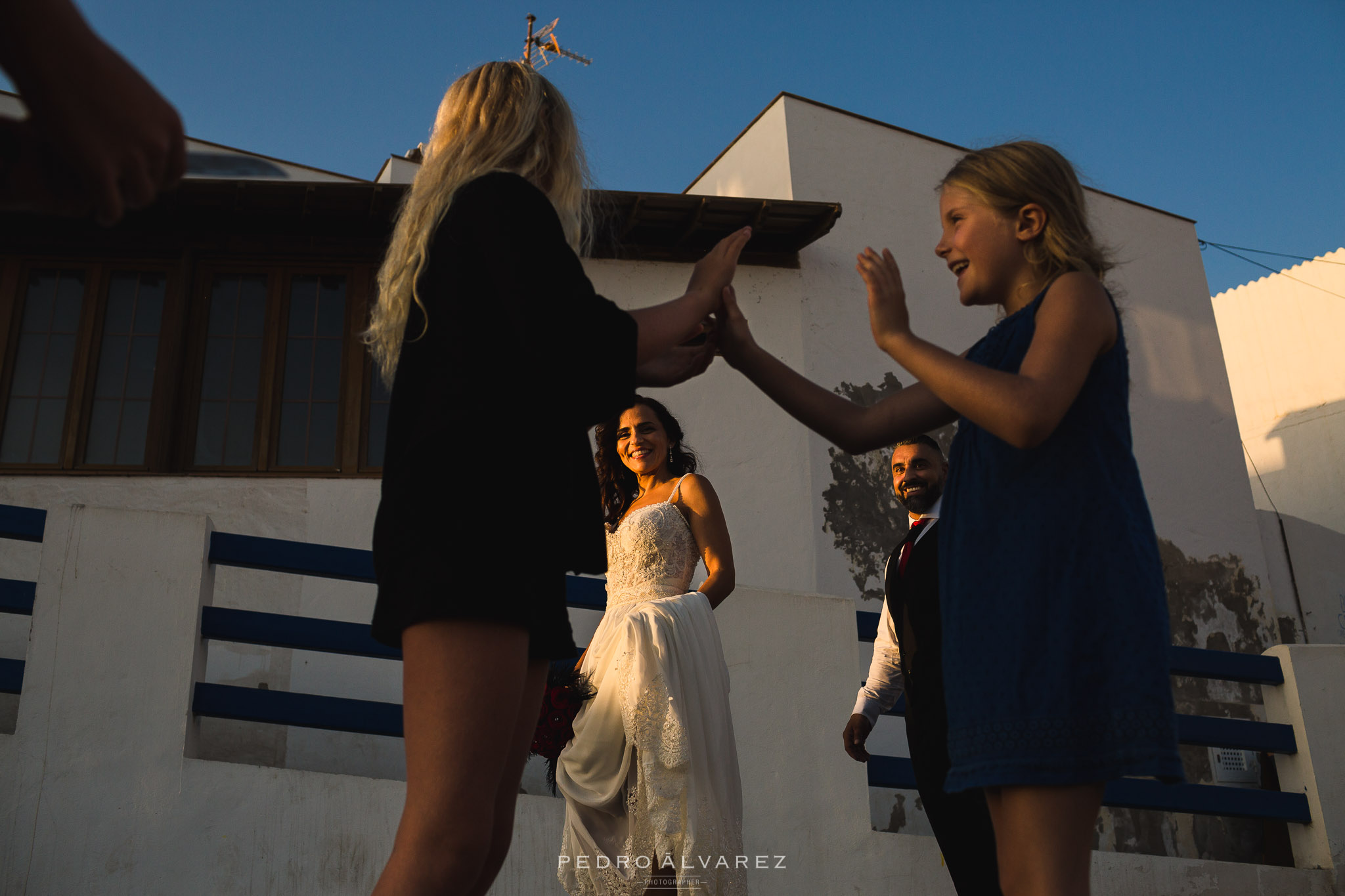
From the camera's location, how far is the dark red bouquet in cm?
381

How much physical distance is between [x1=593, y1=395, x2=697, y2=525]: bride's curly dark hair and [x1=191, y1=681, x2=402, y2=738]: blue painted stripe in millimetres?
1381

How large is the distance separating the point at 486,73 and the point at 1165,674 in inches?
69.4

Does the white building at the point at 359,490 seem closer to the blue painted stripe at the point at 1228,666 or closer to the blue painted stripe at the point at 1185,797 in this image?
the blue painted stripe at the point at 1185,797

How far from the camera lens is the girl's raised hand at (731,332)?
2.61m

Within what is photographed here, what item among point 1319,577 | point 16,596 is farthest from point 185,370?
point 1319,577

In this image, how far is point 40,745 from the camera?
4266mm

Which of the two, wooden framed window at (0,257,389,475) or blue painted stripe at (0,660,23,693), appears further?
wooden framed window at (0,257,389,475)

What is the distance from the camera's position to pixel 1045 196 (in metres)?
2.07

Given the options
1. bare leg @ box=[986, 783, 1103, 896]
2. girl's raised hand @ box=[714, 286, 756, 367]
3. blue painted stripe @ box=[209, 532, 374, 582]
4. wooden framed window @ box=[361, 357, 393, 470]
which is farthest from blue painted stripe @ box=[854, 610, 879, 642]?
wooden framed window @ box=[361, 357, 393, 470]

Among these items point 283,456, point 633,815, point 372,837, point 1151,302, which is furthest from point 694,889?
point 1151,302

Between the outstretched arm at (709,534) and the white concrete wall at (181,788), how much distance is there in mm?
1087

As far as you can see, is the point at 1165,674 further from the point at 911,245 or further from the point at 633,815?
the point at 911,245

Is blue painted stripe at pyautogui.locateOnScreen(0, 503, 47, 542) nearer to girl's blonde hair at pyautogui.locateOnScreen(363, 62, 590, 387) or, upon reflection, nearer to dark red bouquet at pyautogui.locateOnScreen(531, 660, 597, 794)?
dark red bouquet at pyautogui.locateOnScreen(531, 660, 597, 794)

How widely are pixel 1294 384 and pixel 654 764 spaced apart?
57.7 ft
